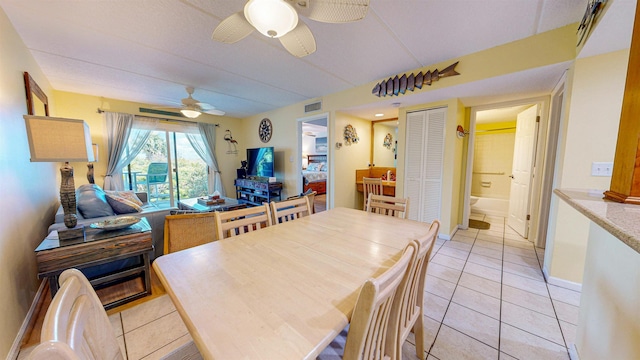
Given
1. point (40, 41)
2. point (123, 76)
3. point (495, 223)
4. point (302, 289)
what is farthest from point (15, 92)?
point (495, 223)

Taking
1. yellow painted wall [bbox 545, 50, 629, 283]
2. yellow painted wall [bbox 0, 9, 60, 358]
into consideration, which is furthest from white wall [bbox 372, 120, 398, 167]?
yellow painted wall [bbox 0, 9, 60, 358]

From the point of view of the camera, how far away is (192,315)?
2.44 ft

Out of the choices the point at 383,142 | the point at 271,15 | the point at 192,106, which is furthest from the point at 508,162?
the point at 192,106

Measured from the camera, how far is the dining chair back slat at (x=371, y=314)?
636 millimetres

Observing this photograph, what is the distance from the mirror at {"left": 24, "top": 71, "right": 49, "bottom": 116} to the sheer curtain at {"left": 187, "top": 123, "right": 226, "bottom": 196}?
7.81 ft

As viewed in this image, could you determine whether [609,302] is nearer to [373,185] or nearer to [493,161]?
[373,185]

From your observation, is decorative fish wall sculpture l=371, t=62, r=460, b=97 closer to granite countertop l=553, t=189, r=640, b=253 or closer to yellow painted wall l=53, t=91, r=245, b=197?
granite countertop l=553, t=189, r=640, b=253

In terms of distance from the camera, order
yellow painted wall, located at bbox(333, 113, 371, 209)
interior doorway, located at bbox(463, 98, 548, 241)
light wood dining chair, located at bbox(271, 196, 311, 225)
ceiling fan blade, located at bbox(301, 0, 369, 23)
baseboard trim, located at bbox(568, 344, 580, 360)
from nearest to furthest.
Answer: ceiling fan blade, located at bbox(301, 0, 369, 23) < baseboard trim, located at bbox(568, 344, 580, 360) < light wood dining chair, located at bbox(271, 196, 311, 225) < interior doorway, located at bbox(463, 98, 548, 241) < yellow painted wall, located at bbox(333, 113, 371, 209)

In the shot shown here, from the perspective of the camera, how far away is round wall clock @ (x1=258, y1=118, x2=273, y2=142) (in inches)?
203

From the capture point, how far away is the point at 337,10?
48.2 inches

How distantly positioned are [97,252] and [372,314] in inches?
87.0

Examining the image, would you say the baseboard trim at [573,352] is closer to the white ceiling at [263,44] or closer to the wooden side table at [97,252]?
the white ceiling at [263,44]

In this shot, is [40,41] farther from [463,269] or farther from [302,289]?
[463,269]

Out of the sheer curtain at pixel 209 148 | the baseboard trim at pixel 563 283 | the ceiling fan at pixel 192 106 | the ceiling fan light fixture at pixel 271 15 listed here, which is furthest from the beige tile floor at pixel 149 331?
the sheer curtain at pixel 209 148
